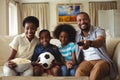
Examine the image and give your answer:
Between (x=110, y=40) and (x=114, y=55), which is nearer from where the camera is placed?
(x=114, y=55)

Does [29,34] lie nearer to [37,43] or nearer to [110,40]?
[37,43]

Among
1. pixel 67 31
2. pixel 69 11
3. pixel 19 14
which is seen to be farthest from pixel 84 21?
pixel 19 14

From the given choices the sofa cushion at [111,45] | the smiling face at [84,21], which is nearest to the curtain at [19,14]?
the sofa cushion at [111,45]

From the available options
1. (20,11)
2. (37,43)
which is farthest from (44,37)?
(20,11)

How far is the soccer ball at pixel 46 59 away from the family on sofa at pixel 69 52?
32 millimetres

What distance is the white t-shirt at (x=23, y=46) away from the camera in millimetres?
2314

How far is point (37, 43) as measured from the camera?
239 centimetres

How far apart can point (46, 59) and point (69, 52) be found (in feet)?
0.99

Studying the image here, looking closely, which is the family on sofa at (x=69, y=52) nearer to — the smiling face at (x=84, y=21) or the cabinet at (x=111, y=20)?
the smiling face at (x=84, y=21)

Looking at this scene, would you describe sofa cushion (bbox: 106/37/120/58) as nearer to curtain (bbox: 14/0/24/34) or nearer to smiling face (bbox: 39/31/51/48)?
smiling face (bbox: 39/31/51/48)

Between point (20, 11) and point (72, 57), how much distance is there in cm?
603

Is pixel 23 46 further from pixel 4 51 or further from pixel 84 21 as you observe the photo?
pixel 84 21

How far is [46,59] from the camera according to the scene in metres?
2.16

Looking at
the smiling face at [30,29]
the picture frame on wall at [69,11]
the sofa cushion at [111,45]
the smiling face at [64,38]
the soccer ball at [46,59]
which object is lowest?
the soccer ball at [46,59]
